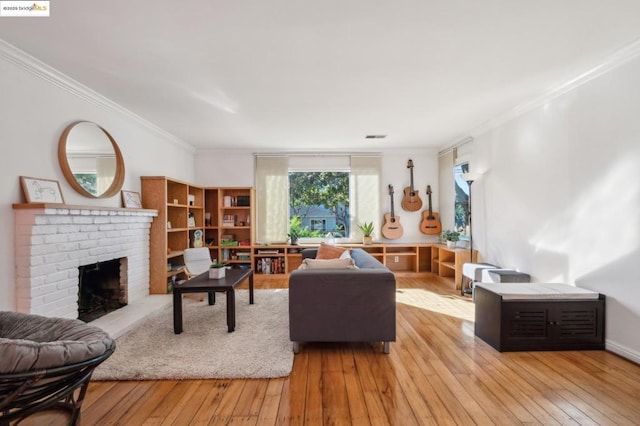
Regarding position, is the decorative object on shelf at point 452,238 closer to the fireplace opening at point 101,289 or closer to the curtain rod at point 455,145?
the curtain rod at point 455,145

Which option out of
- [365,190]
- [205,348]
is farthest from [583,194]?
[205,348]

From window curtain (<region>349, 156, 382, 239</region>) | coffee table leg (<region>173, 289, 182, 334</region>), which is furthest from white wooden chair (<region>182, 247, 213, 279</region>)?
window curtain (<region>349, 156, 382, 239</region>)

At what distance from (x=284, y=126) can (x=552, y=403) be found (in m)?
3.99

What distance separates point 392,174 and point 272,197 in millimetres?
2434

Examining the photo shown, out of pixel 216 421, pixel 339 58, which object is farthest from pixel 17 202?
pixel 339 58

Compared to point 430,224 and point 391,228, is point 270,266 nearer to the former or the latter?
point 391,228

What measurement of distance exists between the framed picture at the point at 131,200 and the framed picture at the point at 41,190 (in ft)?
3.10

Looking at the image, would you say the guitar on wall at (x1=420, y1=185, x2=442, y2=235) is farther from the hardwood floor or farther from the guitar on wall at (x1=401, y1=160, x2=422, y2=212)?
the hardwood floor

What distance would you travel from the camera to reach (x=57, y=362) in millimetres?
1084

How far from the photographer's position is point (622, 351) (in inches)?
95.6

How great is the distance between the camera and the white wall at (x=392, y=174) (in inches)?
229

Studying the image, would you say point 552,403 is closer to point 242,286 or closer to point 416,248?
point 416,248

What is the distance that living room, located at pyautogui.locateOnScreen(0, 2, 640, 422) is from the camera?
2328 mm

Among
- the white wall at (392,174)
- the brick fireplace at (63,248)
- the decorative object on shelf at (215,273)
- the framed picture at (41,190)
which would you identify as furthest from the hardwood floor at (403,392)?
the white wall at (392,174)
